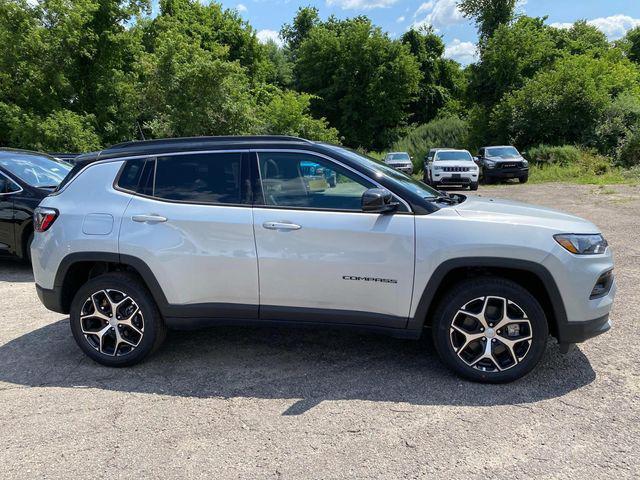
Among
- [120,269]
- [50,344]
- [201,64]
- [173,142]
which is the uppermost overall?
[201,64]

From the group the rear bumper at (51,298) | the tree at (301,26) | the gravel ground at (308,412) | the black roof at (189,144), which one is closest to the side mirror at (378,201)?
the black roof at (189,144)

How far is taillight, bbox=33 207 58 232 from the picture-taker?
13.3ft

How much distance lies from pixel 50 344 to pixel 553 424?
13.6 feet

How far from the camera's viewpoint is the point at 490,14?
43.4 metres

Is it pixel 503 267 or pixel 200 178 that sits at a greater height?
pixel 200 178

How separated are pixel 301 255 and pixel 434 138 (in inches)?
1523

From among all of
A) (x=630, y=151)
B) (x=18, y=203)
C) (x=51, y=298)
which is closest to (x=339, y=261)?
(x=51, y=298)

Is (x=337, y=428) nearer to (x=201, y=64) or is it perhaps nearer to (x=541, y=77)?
(x=201, y=64)

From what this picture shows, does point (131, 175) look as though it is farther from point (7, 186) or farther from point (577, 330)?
point (7, 186)

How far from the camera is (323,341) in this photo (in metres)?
4.41

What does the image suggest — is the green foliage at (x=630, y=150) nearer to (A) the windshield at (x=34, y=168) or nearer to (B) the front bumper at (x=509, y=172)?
(B) the front bumper at (x=509, y=172)

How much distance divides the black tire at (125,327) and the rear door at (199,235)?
0.18 meters

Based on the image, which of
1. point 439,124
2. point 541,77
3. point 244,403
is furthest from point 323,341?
point 439,124

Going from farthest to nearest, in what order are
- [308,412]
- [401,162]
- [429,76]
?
[429,76]
[401,162]
[308,412]
